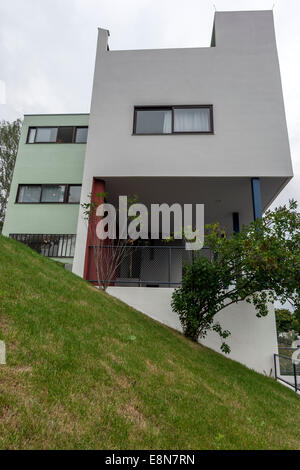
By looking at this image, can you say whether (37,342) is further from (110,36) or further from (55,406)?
(110,36)

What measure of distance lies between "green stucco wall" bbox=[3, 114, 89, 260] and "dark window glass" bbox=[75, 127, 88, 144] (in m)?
0.22

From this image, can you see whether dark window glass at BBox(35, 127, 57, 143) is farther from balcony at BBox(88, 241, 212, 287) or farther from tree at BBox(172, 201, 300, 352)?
tree at BBox(172, 201, 300, 352)

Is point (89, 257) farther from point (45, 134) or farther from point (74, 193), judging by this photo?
point (45, 134)

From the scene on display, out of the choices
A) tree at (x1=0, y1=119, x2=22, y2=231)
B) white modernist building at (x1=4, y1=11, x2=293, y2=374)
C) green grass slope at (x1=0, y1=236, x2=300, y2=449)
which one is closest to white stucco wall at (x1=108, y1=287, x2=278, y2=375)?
white modernist building at (x1=4, y1=11, x2=293, y2=374)

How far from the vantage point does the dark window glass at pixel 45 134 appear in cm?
1148

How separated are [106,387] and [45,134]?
11283 millimetres

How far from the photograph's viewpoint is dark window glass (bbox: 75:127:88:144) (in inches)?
442

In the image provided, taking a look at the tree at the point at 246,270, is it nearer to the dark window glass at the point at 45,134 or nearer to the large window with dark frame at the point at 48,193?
the large window with dark frame at the point at 48,193


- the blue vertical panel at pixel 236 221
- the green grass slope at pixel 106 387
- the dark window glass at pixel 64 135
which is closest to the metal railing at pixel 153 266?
the blue vertical panel at pixel 236 221

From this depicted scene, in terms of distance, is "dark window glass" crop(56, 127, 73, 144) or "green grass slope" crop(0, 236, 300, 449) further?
"dark window glass" crop(56, 127, 73, 144)

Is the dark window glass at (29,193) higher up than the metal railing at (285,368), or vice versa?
the dark window glass at (29,193)

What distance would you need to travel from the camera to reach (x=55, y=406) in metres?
2.29

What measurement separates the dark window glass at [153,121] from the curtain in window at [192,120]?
26 cm

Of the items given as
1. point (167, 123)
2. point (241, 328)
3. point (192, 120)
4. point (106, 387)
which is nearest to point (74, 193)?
point (167, 123)
